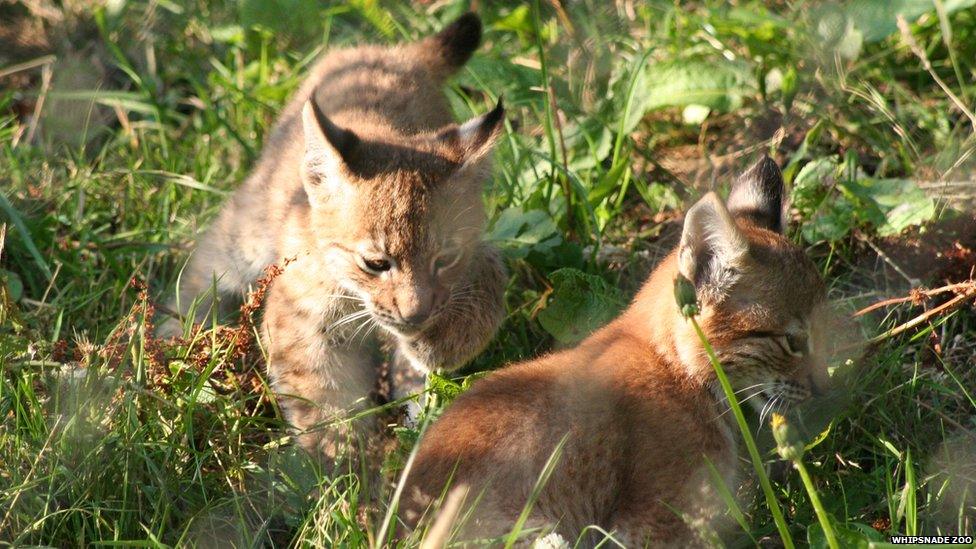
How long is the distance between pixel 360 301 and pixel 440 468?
1296 mm

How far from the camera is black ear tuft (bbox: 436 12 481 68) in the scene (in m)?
5.71

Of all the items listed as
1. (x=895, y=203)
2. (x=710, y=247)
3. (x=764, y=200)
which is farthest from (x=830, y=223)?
(x=710, y=247)

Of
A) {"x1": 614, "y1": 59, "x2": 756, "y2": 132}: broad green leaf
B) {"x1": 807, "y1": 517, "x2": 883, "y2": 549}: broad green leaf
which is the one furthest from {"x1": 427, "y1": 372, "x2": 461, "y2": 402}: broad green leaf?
{"x1": 614, "y1": 59, "x2": 756, "y2": 132}: broad green leaf

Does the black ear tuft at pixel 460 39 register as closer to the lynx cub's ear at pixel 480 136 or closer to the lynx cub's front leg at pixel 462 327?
the lynx cub's ear at pixel 480 136

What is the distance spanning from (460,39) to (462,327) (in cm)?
174

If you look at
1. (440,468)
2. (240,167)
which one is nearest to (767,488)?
(440,468)

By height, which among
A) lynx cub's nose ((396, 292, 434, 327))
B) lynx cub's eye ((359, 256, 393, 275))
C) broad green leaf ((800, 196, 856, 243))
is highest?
lynx cub's eye ((359, 256, 393, 275))

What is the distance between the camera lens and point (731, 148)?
626cm

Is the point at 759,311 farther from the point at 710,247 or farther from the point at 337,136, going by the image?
the point at 337,136

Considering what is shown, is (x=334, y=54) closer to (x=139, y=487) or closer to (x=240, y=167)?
(x=240, y=167)

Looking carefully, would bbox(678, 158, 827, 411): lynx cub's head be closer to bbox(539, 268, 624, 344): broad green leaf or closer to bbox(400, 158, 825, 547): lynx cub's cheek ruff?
bbox(400, 158, 825, 547): lynx cub's cheek ruff

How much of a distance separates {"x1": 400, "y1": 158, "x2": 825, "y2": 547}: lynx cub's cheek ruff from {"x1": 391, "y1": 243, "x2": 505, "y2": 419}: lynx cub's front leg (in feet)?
2.65

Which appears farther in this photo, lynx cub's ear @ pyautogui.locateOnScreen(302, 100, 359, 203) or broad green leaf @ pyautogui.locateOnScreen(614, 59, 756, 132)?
broad green leaf @ pyautogui.locateOnScreen(614, 59, 756, 132)

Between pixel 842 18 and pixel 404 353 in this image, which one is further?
pixel 842 18
